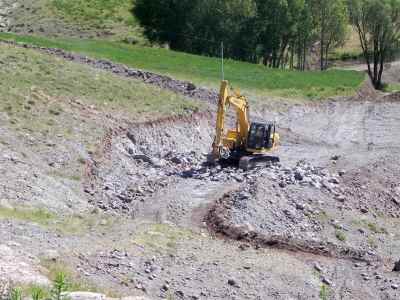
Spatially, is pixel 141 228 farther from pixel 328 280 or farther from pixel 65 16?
pixel 65 16

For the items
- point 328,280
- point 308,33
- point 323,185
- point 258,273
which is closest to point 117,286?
point 258,273

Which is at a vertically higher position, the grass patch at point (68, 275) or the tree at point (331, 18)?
the tree at point (331, 18)

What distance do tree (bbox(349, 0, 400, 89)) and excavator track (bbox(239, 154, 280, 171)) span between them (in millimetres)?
41318

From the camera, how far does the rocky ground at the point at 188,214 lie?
21.2 m

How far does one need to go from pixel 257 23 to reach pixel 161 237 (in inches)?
2008

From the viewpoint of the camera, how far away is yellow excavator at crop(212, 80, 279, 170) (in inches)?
1356

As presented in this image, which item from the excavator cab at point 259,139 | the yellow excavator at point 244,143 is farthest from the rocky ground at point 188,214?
the excavator cab at point 259,139

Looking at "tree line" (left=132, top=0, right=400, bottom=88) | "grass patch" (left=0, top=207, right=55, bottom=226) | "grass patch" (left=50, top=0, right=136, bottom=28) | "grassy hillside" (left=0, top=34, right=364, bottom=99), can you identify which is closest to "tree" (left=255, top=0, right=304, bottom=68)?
"tree line" (left=132, top=0, right=400, bottom=88)

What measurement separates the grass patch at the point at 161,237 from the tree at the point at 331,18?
55.1 meters

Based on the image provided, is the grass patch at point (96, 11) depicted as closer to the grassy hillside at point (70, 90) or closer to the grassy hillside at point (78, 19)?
the grassy hillside at point (78, 19)

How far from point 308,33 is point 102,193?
49.2 meters

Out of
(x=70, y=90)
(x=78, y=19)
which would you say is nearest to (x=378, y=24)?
(x=78, y=19)

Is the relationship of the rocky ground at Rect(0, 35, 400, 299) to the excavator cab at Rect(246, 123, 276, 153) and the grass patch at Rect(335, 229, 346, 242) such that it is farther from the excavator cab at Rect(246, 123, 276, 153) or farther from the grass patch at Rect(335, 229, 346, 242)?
the excavator cab at Rect(246, 123, 276, 153)

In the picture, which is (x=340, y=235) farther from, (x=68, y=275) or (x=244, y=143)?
(x=68, y=275)
